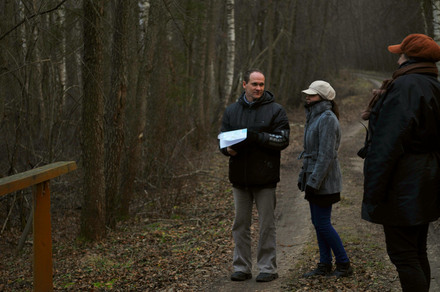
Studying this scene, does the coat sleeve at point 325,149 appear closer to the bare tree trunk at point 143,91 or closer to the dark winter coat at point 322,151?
the dark winter coat at point 322,151

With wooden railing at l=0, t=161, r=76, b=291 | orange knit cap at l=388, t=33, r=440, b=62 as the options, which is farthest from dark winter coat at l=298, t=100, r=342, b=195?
wooden railing at l=0, t=161, r=76, b=291

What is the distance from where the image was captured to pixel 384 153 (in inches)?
144

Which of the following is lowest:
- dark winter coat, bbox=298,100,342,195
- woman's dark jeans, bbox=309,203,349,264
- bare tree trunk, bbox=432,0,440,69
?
woman's dark jeans, bbox=309,203,349,264

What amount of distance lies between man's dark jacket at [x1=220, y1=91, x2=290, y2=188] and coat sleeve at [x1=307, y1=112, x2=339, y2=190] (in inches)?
15.9

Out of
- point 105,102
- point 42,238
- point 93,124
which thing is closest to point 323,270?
point 42,238

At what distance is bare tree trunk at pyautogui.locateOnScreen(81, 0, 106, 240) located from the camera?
7.50 meters

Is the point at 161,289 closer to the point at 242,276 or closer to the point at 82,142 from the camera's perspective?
the point at 242,276

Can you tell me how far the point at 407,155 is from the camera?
3713 mm

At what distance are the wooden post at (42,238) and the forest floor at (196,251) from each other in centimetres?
134

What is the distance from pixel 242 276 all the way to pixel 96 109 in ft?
12.1

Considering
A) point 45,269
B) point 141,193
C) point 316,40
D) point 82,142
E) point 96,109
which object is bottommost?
point 141,193

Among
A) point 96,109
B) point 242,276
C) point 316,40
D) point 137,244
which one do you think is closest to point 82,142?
point 96,109

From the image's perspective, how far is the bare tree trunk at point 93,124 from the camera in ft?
24.6

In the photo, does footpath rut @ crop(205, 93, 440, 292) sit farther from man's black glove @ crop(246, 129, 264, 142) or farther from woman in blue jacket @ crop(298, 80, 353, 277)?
man's black glove @ crop(246, 129, 264, 142)
